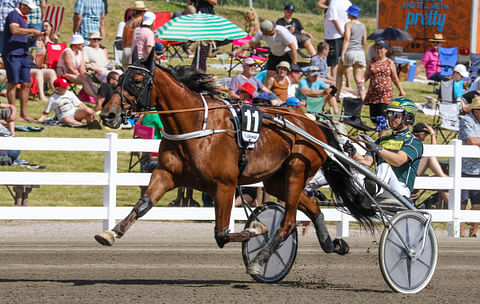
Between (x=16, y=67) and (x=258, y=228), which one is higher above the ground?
(x=16, y=67)

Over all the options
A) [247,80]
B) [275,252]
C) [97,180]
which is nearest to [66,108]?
[247,80]

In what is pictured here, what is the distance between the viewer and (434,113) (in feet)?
51.4

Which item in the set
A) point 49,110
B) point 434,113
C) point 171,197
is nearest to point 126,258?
point 171,197

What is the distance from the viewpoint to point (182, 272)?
739cm

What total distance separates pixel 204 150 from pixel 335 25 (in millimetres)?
8998

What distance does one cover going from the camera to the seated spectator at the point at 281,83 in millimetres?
12570

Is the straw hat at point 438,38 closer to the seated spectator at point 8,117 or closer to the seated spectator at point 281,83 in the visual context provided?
the seated spectator at point 281,83

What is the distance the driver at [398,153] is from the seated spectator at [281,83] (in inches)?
205

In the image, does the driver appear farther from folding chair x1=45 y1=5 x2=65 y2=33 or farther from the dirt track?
folding chair x1=45 y1=5 x2=65 y2=33

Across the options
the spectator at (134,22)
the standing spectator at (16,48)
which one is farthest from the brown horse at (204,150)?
the standing spectator at (16,48)

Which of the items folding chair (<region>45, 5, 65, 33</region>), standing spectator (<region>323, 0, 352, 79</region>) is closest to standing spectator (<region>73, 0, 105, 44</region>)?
folding chair (<region>45, 5, 65, 33</region>)

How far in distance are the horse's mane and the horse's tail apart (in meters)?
1.15

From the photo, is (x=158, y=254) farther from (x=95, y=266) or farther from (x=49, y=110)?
(x=49, y=110)

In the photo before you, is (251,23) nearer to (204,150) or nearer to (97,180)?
(97,180)
